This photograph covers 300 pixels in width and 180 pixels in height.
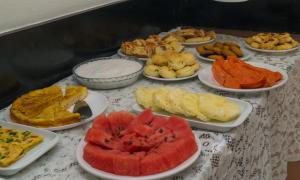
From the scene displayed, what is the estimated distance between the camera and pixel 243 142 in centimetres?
90

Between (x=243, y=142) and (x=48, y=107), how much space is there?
18.2 inches

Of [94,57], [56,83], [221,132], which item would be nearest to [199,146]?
[221,132]

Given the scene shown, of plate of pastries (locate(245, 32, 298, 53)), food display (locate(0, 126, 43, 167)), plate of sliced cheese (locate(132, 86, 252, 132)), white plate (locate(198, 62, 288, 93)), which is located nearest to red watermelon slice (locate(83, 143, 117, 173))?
food display (locate(0, 126, 43, 167))

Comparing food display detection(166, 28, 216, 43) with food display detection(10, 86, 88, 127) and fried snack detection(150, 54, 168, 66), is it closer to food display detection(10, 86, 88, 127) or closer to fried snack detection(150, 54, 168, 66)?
fried snack detection(150, 54, 168, 66)

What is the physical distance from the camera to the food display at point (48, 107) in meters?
0.87

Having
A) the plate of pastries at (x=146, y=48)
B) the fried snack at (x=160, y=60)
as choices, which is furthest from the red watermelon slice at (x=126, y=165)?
the plate of pastries at (x=146, y=48)

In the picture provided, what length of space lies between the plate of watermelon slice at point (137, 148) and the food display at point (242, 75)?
1.12 feet

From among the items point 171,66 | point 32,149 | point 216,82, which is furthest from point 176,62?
point 32,149

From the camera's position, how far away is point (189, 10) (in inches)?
73.0

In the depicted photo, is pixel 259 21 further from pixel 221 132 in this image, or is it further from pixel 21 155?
pixel 21 155

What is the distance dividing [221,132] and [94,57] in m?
0.63

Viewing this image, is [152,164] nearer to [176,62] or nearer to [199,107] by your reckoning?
[199,107]

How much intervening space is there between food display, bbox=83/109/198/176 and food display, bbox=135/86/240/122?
9 cm

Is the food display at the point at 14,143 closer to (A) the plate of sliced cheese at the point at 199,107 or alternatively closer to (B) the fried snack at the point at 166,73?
(A) the plate of sliced cheese at the point at 199,107
